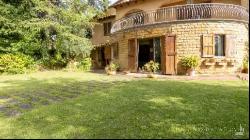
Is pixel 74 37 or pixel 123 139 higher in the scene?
pixel 74 37

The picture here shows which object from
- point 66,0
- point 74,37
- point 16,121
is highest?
point 66,0

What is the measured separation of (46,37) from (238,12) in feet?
53.9

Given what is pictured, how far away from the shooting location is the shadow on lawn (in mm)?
6230

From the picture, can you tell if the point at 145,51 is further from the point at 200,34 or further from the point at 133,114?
the point at 133,114

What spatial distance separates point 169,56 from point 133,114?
11.7 m

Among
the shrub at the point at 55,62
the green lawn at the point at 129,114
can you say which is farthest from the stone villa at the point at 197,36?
the shrub at the point at 55,62

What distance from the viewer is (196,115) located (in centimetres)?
752

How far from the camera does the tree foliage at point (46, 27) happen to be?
2431 cm

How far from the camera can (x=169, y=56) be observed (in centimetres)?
1903

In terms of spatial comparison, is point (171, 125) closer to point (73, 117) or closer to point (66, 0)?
point (73, 117)

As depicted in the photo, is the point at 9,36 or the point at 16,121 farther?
the point at 9,36

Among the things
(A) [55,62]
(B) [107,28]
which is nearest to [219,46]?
(B) [107,28]

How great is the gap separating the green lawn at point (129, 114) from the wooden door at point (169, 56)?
24.3 ft

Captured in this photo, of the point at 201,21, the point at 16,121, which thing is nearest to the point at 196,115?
the point at 16,121
